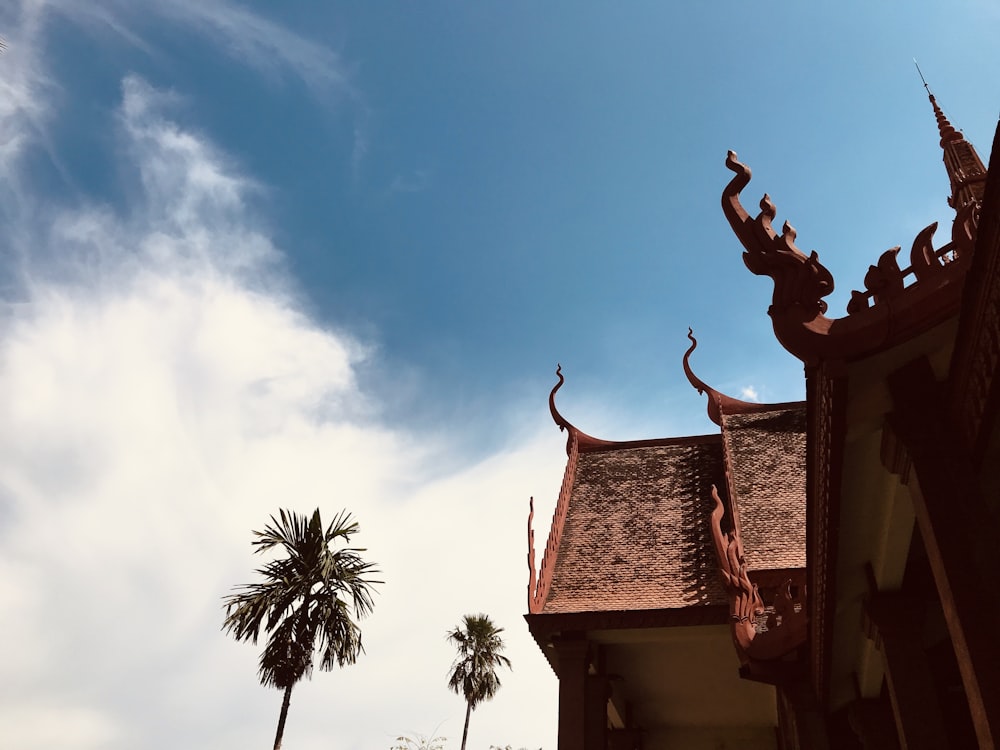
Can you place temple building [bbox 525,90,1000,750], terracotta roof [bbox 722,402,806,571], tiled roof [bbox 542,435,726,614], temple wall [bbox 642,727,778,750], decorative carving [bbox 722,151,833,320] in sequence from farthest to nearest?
temple wall [bbox 642,727,778,750], terracotta roof [bbox 722,402,806,571], tiled roof [bbox 542,435,726,614], decorative carving [bbox 722,151,833,320], temple building [bbox 525,90,1000,750]

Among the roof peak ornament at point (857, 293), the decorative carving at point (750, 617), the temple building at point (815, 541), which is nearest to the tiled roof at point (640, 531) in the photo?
the temple building at point (815, 541)

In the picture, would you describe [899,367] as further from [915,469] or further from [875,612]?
[875,612]

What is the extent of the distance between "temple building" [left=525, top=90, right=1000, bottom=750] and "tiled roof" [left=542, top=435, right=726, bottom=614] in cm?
4

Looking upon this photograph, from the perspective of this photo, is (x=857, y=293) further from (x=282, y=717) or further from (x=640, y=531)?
(x=282, y=717)

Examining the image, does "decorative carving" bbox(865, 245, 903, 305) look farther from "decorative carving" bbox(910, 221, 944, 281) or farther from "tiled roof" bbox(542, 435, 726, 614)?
"tiled roof" bbox(542, 435, 726, 614)

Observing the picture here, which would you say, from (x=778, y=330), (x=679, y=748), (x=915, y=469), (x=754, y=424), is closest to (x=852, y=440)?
(x=915, y=469)

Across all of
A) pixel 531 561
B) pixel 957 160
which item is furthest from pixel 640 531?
pixel 957 160

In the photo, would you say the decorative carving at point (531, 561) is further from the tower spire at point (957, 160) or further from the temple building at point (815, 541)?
the tower spire at point (957, 160)

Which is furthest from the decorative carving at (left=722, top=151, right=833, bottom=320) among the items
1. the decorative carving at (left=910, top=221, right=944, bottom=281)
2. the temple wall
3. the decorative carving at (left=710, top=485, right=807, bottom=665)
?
the temple wall

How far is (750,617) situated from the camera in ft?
20.7

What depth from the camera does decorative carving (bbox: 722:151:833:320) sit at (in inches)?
132

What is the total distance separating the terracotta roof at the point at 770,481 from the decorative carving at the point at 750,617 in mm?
2958

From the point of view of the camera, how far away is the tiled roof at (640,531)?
370 inches

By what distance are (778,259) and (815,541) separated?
71.8 inches
